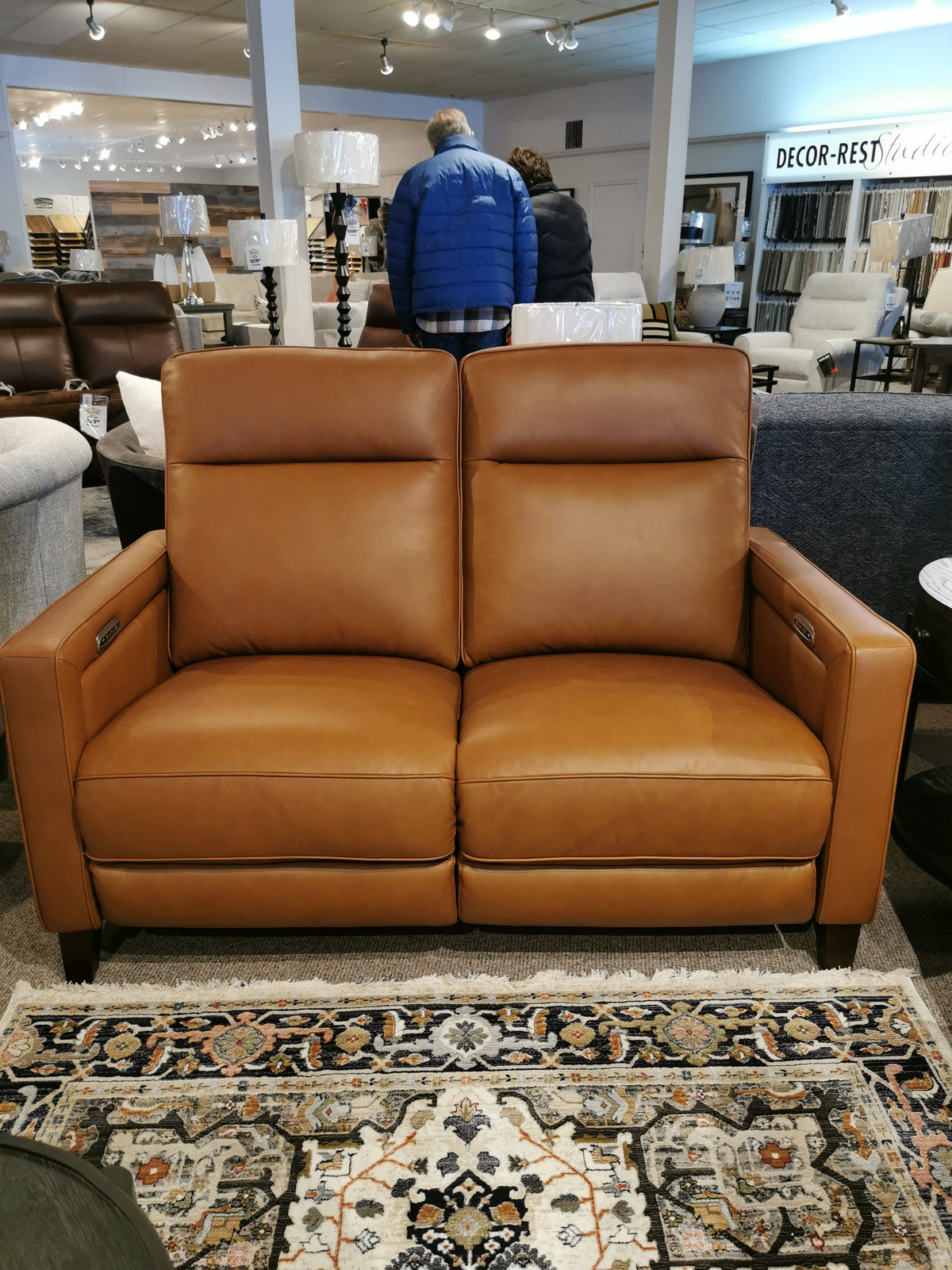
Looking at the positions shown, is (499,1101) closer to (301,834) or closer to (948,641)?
(301,834)

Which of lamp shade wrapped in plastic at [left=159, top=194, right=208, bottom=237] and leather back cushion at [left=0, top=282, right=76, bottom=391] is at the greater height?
lamp shade wrapped in plastic at [left=159, top=194, right=208, bottom=237]

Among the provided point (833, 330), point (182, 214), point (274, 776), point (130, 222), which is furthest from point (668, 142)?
point (130, 222)

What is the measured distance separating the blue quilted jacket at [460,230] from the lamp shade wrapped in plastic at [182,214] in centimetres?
362

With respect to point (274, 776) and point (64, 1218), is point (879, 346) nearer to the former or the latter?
point (274, 776)

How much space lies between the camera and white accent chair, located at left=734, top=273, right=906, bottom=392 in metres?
6.35

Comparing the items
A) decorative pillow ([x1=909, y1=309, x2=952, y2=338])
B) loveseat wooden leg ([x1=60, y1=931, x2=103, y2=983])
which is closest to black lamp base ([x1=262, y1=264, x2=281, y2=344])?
loveseat wooden leg ([x1=60, y1=931, x2=103, y2=983])

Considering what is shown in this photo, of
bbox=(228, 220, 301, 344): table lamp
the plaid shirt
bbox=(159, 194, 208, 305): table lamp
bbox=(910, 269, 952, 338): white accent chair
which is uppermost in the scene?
bbox=(159, 194, 208, 305): table lamp

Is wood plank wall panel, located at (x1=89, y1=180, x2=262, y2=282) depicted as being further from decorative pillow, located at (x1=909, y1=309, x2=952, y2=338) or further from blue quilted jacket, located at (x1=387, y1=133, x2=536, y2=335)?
blue quilted jacket, located at (x1=387, y1=133, x2=536, y2=335)

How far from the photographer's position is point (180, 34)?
7559 millimetres

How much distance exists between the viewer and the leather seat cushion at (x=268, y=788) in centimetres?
148

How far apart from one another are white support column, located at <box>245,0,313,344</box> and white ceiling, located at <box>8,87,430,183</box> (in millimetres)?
5588

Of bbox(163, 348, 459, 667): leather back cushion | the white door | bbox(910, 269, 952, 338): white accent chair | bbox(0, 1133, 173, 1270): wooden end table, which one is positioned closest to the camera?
bbox(0, 1133, 173, 1270): wooden end table

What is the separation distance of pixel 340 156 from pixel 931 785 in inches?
132

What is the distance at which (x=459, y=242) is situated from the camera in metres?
3.32
